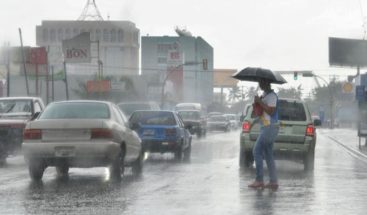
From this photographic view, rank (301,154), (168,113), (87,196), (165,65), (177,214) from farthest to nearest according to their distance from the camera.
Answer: (165,65) → (168,113) → (301,154) → (87,196) → (177,214)

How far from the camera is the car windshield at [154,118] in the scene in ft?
77.4

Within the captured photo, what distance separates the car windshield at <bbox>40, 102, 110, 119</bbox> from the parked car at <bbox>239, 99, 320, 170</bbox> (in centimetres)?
486

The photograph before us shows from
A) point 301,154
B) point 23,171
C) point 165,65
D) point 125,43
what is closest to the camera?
point 23,171

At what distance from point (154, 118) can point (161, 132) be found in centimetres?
74

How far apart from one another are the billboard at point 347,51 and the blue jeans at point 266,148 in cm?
7885

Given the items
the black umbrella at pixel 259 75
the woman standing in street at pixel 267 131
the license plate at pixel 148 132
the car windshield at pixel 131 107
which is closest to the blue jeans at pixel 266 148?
the woman standing in street at pixel 267 131

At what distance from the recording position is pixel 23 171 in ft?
57.8

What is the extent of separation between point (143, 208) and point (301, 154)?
9081mm

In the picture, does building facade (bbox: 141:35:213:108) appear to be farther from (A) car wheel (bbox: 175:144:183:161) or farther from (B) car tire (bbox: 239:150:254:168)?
(B) car tire (bbox: 239:150:254:168)

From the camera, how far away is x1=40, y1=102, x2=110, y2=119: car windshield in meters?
14.8

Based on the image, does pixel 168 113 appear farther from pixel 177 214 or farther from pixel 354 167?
pixel 177 214

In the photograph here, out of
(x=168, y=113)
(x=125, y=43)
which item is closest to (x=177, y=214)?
(x=168, y=113)

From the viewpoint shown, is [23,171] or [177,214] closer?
[177,214]

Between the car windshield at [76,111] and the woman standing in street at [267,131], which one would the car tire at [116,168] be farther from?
the woman standing in street at [267,131]
